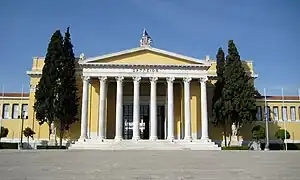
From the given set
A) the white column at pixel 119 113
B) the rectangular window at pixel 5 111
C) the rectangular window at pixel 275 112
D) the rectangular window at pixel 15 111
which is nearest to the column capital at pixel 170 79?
the white column at pixel 119 113

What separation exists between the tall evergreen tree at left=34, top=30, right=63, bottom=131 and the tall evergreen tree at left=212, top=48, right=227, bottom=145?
1949cm

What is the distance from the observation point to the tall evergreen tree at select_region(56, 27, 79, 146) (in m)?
37.1

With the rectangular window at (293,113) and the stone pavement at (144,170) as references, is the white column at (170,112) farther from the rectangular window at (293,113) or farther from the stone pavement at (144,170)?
the stone pavement at (144,170)

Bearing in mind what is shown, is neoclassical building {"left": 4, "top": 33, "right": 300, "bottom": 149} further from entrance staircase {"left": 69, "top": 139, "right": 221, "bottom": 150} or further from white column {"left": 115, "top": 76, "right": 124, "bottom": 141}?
entrance staircase {"left": 69, "top": 139, "right": 221, "bottom": 150}

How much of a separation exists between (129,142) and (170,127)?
5388 mm

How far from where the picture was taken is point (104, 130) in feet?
130

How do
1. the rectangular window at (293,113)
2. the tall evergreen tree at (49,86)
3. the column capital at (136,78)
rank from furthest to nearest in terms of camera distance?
the rectangular window at (293,113)
the column capital at (136,78)
the tall evergreen tree at (49,86)

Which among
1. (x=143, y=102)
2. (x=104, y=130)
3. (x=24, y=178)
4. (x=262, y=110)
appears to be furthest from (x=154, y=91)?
(x=24, y=178)

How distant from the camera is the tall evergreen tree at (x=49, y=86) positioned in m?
37.0

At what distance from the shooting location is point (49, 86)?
3741 cm

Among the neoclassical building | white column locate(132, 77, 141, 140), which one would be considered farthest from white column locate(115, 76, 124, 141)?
white column locate(132, 77, 141, 140)

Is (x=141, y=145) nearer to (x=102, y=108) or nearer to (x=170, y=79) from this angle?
(x=102, y=108)

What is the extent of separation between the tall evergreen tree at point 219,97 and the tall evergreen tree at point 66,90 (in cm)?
1728

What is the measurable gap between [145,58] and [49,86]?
39.9 feet
